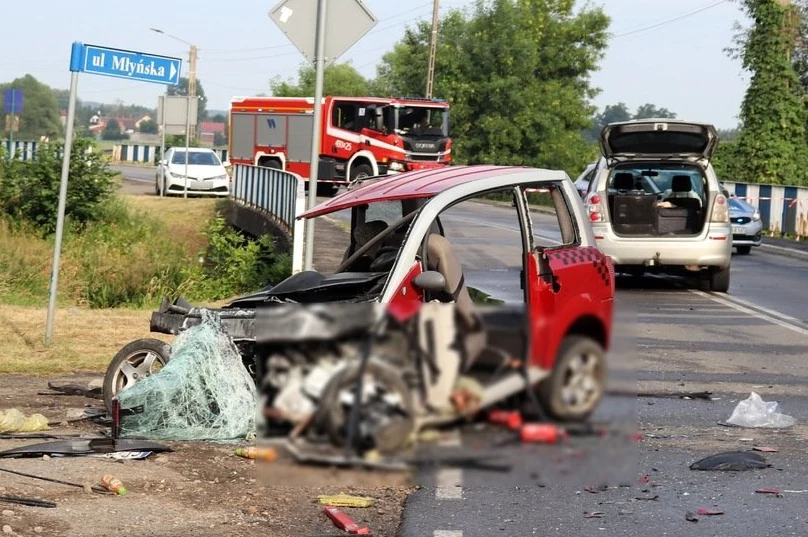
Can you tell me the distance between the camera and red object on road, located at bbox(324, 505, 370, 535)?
22.1 ft

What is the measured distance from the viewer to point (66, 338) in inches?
560

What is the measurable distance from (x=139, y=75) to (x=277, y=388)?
1222 cm

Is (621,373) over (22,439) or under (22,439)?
over

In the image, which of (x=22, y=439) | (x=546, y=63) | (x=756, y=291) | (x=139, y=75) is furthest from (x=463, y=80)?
(x=22, y=439)

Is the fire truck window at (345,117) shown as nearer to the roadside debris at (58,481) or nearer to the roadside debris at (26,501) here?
the roadside debris at (58,481)

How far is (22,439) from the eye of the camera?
28.2 ft

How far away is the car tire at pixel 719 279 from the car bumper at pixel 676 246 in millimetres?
826

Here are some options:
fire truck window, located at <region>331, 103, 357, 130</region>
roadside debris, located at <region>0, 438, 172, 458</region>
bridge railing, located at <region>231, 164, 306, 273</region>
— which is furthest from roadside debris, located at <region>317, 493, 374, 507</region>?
fire truck window, located at <region>331, 103, 357, 130</region>

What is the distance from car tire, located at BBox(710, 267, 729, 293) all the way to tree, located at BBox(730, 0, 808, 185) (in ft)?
98.0

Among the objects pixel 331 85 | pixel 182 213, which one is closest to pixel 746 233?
pixel 182 213

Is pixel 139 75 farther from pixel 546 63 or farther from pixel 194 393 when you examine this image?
pixel 546 63

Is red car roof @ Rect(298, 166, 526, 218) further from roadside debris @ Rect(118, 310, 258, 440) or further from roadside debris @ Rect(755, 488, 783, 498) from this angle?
roadside debris @ Rect(755, 488, 783, 498)

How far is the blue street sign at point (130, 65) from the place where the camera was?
1273cm

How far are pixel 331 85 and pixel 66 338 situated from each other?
91.9m
